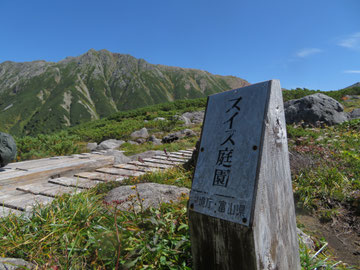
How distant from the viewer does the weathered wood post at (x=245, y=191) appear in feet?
4.29

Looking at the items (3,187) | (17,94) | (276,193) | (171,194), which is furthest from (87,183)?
(17,94)

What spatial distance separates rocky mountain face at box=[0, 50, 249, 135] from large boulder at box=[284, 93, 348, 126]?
3571 inches

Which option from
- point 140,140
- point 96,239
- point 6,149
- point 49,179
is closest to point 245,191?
point 96,239

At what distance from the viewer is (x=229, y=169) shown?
1460 millimetres

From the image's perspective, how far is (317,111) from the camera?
9773 mm

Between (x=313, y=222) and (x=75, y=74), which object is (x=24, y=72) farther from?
(x=313, y=222)

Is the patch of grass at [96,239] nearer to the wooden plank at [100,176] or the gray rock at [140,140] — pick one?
the wooden plank at [100,176]

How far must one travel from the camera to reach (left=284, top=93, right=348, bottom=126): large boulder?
956 centimetres

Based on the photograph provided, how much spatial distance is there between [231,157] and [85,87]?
145 meters

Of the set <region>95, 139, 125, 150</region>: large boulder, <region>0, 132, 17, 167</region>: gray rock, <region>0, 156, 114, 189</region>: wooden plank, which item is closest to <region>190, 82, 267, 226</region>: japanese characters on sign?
<region>0, 156, 114, 189</region>: wooden plank

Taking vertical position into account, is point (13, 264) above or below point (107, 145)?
below

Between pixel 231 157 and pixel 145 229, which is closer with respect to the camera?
pixel 231 157

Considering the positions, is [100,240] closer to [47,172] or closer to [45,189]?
[45,189]

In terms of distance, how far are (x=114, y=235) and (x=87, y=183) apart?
83.8 inches
